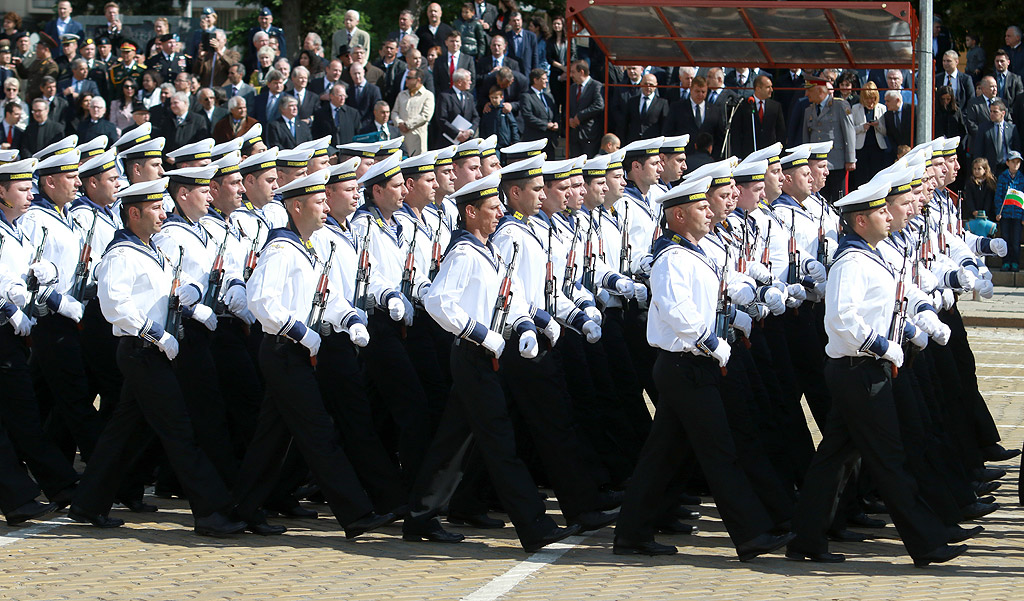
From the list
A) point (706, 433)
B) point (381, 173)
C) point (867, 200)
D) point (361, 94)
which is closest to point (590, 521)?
point (706, 433)

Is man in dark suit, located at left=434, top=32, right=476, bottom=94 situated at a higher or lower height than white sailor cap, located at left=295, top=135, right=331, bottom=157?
higher

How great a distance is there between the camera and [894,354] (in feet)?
23.2

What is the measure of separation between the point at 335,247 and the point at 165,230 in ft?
3.25

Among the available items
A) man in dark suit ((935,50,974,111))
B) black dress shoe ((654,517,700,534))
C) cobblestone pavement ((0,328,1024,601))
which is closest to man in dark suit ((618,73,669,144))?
man in dark suit ((935,50,974,111))

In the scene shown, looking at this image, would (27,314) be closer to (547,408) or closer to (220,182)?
(220,182)

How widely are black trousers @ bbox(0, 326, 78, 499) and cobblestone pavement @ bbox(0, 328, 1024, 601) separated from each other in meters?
0.26

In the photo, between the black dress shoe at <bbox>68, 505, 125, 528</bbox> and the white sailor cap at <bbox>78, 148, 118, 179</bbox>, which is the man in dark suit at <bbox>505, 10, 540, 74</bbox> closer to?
the white sailor cap at <bbox>78, 148, 118, 179</bbox>

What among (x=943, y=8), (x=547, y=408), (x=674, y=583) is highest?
(x=943, y=8)

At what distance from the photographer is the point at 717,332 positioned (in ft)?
25.2

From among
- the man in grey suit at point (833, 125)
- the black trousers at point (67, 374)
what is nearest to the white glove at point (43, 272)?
the black trousers at point (67, 374)

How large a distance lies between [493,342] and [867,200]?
1897 mm

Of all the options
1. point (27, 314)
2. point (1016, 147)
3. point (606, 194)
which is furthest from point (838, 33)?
point (27, 314)

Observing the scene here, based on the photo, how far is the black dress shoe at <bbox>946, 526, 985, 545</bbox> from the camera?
23.9ft

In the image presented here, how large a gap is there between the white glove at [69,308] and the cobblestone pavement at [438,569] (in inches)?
43.7
